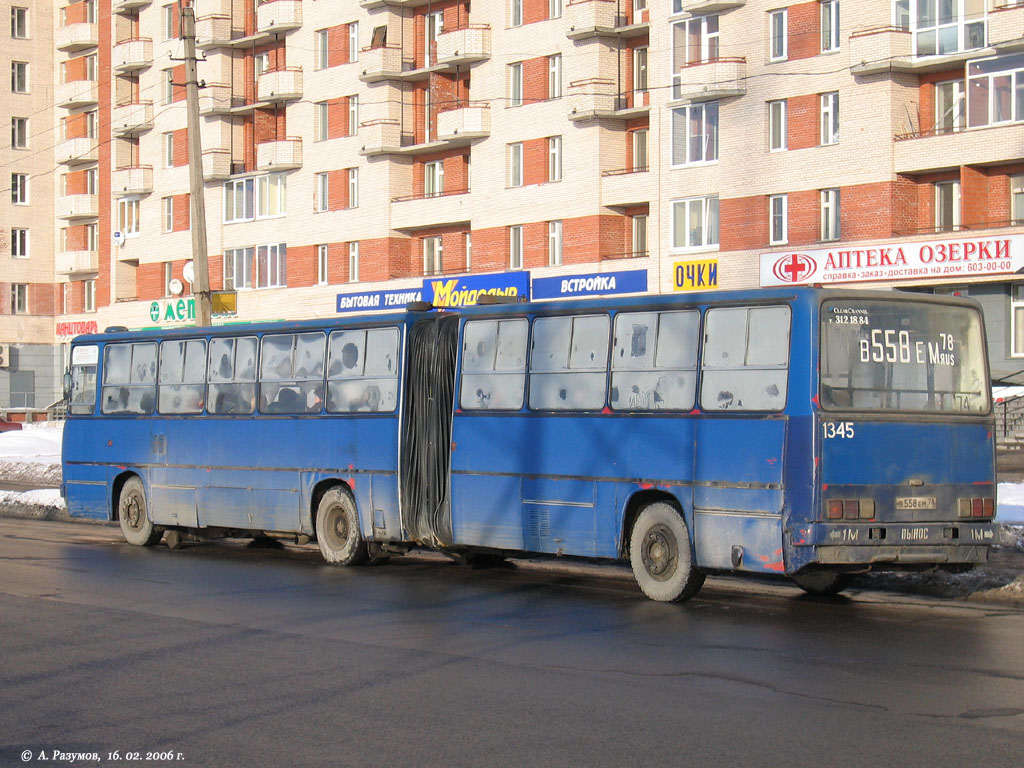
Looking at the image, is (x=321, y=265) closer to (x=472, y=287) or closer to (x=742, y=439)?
(x=472, y=287)

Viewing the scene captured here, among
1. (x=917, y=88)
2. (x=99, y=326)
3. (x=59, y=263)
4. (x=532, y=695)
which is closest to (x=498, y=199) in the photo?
(x=917, y=88)

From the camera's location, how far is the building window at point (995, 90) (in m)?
37.9

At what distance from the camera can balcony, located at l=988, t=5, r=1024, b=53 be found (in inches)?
1474

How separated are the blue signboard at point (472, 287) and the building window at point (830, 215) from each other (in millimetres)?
10689

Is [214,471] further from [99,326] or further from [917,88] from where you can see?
[99,326]

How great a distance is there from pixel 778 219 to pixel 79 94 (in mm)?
43925

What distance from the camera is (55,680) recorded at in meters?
9.46

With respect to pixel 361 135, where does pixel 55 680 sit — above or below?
below

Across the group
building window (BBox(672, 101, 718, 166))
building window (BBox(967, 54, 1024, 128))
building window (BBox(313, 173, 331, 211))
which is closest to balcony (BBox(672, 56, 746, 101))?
building window (BBox(672, 101, 718, 166))

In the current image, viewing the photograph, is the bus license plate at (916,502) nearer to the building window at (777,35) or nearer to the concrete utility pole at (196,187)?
the concrete utility pole at (196,187)

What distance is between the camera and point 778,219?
43.1 metres

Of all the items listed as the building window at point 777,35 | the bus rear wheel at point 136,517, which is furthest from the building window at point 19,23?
the bus rear wheel at point 136,517

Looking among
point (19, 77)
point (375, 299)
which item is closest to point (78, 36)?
point (19, 77)

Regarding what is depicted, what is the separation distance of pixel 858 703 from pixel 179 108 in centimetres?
6003
